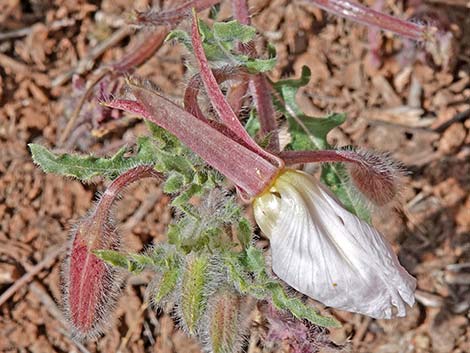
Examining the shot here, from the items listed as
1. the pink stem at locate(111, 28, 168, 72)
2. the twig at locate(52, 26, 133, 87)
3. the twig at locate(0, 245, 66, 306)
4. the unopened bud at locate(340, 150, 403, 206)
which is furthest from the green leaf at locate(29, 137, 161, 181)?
the twig at locate(52, 26, 133, 87)

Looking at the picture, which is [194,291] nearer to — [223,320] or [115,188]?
[223,320]

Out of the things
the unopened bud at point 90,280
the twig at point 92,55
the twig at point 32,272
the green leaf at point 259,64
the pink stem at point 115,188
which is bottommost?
the twig at point 32,272

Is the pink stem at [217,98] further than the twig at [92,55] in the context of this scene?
No

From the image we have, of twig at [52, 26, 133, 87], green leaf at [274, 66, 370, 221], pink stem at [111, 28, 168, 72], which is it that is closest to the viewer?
green leaf at [274, 66, 370, 221]

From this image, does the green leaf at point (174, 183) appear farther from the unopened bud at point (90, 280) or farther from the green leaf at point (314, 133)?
the green leaf at point (314, 133)

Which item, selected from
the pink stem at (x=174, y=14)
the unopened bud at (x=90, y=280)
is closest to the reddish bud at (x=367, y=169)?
the unopened bud at (x=90, y=280)

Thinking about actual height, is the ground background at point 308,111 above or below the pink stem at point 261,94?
below

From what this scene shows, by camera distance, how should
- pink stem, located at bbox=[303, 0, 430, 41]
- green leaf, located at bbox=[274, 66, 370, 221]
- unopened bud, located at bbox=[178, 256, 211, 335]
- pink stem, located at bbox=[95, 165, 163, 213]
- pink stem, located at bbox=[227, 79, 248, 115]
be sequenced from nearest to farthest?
unopened bud, located at bbox=[178, 256, 211, 335], pink stem, located at bbox=[95, 165, 163, 213], pink stem, located at bbox=[227, 79, 248, 115], green leaf, located at bbox=[274, 66, 370, 221], pink stem, located at bbox=[303, 0, 430, 41]

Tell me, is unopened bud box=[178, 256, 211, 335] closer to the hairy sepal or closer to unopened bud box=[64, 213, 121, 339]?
the hairy sepal
